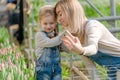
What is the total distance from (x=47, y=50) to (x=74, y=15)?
62 cm

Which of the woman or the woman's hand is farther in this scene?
the woman

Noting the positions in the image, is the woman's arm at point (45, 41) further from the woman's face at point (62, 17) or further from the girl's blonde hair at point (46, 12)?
the woman's face at point (62, 17)

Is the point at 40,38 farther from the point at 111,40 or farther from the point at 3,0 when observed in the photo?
the point at 3,0

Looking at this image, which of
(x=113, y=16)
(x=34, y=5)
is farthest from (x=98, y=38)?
(x=34, y=5)

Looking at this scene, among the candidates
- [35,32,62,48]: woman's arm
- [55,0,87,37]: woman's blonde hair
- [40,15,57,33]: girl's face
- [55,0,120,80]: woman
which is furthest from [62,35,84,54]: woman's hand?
[40,15,57,33]: girl's face

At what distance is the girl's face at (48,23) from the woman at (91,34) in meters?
0.23

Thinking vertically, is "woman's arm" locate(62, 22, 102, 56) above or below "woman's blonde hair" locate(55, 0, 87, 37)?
below

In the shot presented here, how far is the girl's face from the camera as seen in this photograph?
504 centimetres

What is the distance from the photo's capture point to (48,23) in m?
5.05

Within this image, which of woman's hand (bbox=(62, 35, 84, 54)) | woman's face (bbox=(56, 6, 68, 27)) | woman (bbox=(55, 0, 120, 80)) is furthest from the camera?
woman's face (bbox=(56, 6, 68, 27))

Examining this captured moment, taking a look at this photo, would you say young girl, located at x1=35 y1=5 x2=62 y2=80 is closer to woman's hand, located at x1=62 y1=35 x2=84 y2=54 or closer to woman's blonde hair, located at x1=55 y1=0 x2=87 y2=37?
woman's blonde hair, located at x1=55 y1=0 x2=87 y2=37

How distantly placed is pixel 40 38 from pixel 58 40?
0.21 meters

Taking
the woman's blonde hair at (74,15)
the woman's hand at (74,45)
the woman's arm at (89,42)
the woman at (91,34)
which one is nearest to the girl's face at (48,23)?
the woman at (91,34)

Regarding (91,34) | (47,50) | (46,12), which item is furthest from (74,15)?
(47,50)
